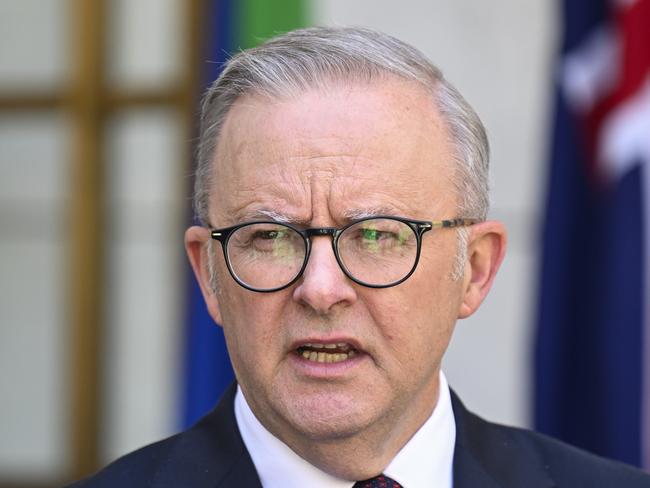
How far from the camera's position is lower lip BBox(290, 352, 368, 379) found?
216 cm

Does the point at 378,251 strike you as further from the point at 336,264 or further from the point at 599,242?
the point at 599,242

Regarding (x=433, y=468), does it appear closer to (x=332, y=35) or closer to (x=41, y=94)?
(x=332, y=35)

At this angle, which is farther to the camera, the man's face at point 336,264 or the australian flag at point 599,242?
the australian flag at point 599,242

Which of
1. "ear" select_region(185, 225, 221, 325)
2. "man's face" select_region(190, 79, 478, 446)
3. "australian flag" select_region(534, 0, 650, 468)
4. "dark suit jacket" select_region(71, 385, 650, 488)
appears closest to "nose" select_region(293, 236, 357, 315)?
"man's face" select_region(190, 79, 478, 446)

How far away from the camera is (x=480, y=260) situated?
8.08 ft

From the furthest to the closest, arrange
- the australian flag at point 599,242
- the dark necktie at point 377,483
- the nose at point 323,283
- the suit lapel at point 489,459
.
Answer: the australian flag at point 599,242, the suit lapel at point 489,459, the dark necktie at point 377,483, the nose at point 323,283

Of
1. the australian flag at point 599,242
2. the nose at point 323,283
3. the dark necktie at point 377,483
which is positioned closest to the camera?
the nose at point 323,283

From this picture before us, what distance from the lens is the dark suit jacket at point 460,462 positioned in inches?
92.2

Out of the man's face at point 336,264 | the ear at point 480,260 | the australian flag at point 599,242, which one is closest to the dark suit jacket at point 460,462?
the man's face at point 336,264

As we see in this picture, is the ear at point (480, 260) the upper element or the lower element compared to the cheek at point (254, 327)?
upper

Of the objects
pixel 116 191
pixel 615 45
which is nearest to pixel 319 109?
pixel 615 45

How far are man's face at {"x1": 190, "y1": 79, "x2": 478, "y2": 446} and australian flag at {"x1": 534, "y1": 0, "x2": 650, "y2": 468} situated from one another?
1.81 m

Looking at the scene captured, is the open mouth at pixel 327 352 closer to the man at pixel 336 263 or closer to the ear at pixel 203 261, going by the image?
the man at pixel 336 263

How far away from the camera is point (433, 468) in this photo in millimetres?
2361
